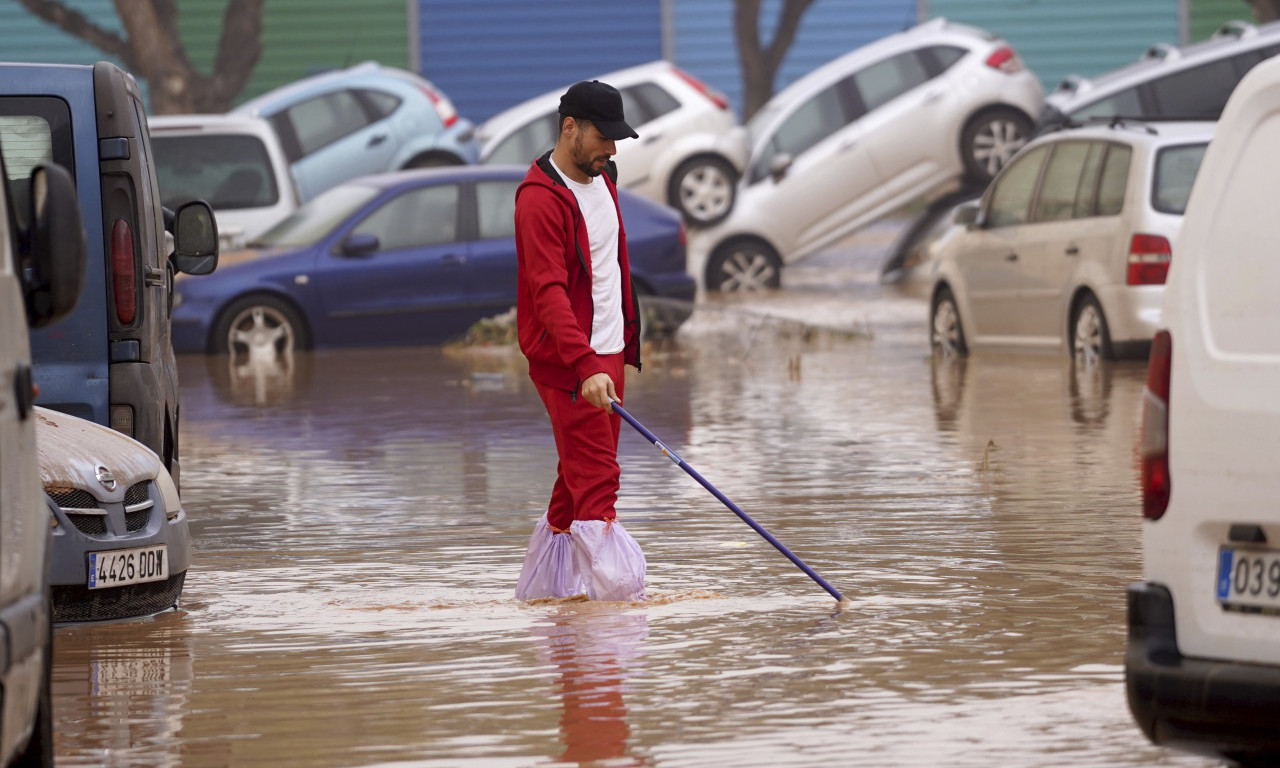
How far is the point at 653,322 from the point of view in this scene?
20812 mm

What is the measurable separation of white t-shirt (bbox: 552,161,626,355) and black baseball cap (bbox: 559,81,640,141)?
21 cm

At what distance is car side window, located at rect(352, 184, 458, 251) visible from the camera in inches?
802

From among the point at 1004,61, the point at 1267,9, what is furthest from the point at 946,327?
the point at 1267,9

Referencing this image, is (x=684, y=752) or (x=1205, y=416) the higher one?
(x=1205, y=416)

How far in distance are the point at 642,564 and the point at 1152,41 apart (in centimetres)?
3001

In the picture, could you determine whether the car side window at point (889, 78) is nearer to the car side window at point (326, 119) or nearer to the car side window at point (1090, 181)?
the car side window at point (326, 119)

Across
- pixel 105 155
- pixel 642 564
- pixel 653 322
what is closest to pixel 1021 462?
pixel 642 564

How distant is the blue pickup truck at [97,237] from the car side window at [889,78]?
1736cm

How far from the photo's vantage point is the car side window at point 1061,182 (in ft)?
55.0

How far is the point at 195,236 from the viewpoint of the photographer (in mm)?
9773

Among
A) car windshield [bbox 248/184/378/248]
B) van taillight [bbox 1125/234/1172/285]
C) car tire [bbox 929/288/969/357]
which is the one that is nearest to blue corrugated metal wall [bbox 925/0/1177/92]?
car windshield [bbox 248/184/378/248]

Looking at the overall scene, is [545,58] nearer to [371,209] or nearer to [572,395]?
[371,209]

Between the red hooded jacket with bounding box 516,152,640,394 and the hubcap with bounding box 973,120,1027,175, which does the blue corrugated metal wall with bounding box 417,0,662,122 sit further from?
the red hooded jacket with bounding box 516,152,640,394

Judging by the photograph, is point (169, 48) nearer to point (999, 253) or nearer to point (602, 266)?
point (999, 253)
